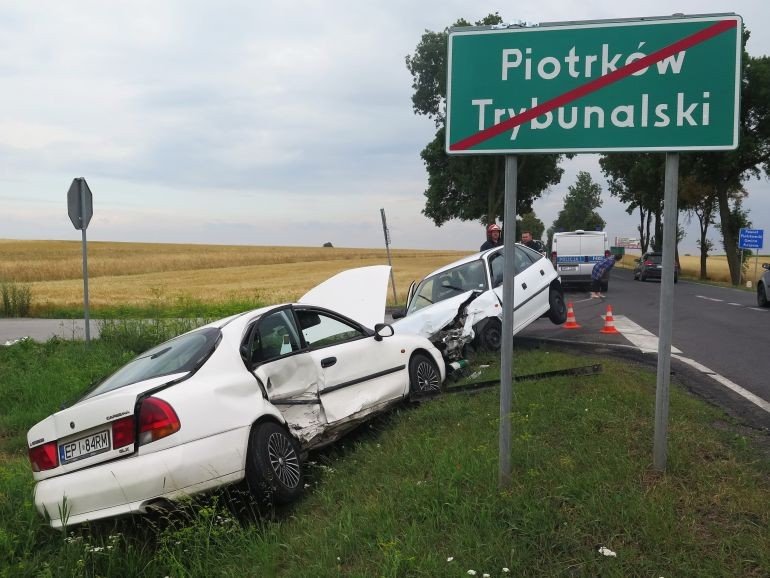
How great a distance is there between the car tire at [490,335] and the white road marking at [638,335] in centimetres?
210

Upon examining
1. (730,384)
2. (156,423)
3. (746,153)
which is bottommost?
(730,384)

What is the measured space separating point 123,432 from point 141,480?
31 cm

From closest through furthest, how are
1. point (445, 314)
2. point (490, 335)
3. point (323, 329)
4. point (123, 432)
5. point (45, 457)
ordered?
point (123, 432)
point (45, 457)
point (323, 329)
point (445, 314)
point (490, 335)

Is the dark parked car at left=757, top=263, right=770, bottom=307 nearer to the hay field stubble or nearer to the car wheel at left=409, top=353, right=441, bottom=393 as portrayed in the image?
the hay field stubble

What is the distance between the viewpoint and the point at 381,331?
267 inches

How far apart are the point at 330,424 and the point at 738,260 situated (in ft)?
130

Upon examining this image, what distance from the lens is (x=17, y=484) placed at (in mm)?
5289

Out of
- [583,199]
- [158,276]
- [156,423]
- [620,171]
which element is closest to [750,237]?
[620,171]

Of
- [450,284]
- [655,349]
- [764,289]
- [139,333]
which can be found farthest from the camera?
[764,289]

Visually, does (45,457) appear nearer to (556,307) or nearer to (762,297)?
(556,307)

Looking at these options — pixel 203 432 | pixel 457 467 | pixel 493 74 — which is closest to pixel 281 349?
pixel 203 432

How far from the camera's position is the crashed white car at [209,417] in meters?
4.07

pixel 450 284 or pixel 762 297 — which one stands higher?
pixel 450 284

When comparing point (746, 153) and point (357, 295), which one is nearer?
point (357, 295)
